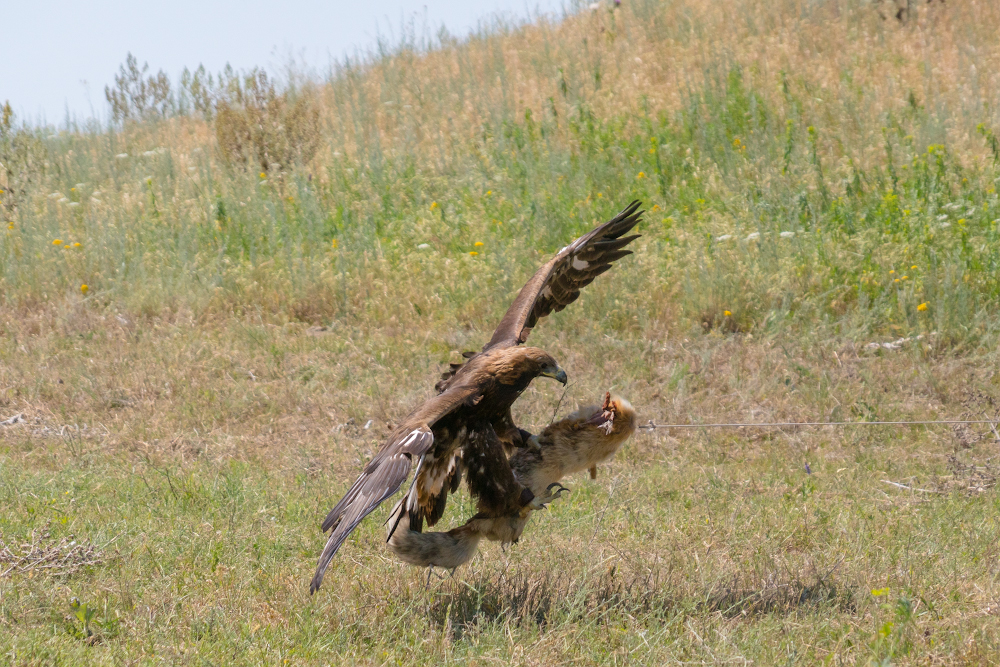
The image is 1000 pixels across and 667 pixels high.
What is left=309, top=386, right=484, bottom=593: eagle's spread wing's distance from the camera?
312cm

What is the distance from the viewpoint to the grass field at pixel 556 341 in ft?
12.5

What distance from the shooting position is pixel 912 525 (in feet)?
15.0

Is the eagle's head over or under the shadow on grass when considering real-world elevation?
over

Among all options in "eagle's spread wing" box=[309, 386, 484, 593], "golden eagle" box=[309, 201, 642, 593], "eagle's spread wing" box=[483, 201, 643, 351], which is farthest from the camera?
"eagle's spread wing" box=[483, 201, 643, 351]

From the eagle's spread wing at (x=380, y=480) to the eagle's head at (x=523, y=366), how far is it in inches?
20.8

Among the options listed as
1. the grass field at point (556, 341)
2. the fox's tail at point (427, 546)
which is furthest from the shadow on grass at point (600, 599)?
the fox's tail at point (427, 546)

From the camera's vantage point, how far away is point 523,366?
3943 millimetres

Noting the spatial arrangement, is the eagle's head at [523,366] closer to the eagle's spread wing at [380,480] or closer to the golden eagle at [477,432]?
the golden eagle at [477,432]

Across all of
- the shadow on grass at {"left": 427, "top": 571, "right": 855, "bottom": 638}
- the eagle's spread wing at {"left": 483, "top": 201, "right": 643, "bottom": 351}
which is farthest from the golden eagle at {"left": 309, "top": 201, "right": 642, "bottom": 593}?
the eagle's spread wing at {"left": 483, "top": 201, "right": 643, "bottom": 351}

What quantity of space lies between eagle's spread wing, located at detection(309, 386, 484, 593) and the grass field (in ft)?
2.07

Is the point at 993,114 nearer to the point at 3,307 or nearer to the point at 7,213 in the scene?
the point at 3,307

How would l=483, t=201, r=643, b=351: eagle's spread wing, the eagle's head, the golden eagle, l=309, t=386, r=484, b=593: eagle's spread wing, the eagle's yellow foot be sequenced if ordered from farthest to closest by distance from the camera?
l=483, t=201, r=643, b=351: eagle's spread wing
the eagle's yellow foot
the eagle's head
the golden eagle
l=309, t=386, r=484, b=593: eagle's spread wing

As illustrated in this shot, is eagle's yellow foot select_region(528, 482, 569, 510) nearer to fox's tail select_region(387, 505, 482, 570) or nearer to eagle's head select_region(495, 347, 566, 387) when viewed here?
fox's tail select_region(387, 505, 482, 570)

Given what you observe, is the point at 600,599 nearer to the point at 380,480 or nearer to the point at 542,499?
the point at 542,499
